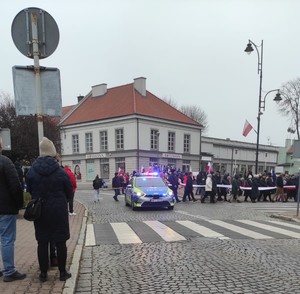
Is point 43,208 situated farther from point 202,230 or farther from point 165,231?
point 202,230

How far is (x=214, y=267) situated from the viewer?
6164 mm

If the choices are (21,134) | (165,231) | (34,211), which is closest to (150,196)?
(165,231)

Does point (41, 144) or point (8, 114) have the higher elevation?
point (8, 114)

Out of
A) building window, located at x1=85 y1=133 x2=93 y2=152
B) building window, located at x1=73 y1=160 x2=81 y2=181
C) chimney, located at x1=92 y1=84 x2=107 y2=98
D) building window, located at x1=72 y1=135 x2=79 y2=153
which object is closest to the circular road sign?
building window, located at x1=85 y1=133 x2=93 y2=152

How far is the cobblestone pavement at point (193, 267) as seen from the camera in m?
5.15

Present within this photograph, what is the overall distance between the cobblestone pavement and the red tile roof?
122 feet

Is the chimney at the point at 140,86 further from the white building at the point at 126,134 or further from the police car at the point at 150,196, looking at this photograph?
the police car at the point at 150,196

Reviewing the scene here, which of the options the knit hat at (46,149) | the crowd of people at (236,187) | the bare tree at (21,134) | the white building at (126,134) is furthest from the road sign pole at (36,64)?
the white building at (126,134)

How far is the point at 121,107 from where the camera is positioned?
4775 centimetres

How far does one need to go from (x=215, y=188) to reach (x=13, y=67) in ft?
52.5

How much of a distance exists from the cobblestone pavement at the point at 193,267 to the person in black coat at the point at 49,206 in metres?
0.66

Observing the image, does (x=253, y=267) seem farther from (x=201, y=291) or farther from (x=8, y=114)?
(x=8, y=114)

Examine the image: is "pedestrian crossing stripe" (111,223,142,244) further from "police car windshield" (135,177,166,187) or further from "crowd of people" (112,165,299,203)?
"crowd of people" (112,165,299,203)

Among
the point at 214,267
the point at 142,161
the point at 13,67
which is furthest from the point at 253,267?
the point at 142,161
